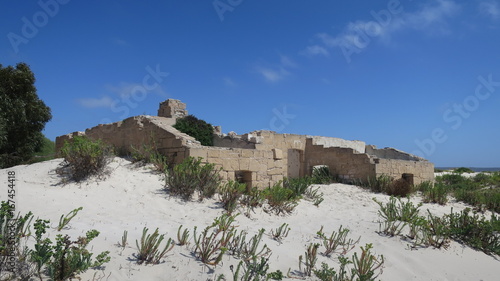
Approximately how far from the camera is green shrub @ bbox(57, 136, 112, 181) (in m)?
7.73

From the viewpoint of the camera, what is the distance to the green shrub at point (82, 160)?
773 cm

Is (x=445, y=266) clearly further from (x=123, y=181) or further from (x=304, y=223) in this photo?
(x=123, y=181)

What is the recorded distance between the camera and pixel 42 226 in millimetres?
3660

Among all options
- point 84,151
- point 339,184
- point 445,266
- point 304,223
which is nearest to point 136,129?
point 84,151

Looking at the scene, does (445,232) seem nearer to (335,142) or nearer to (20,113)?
(335,142)

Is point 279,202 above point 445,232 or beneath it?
above

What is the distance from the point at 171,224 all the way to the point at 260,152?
4.39 m

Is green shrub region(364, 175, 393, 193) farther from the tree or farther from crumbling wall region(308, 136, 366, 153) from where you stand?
the tree

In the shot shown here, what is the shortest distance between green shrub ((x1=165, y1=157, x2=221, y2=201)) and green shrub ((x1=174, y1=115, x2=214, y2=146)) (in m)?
5.54

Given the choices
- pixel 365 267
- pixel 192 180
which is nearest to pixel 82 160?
pixel 192 180

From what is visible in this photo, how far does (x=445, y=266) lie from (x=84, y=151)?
772cm

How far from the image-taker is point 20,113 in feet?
56.2

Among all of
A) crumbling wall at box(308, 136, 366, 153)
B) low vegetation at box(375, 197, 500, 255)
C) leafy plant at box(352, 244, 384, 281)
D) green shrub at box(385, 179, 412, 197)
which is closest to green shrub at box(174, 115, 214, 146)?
crumbling wall at box(308, 136, 366, 153)

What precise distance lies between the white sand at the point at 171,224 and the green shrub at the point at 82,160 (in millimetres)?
300
